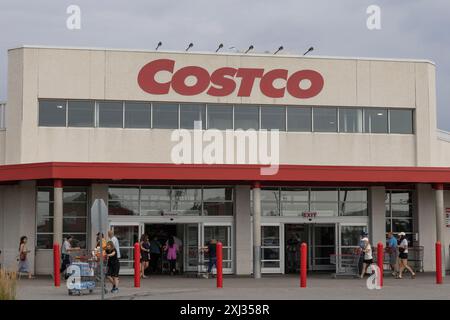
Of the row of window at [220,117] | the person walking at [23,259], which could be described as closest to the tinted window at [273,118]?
the row of window at [220,117]

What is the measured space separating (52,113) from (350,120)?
459 inches

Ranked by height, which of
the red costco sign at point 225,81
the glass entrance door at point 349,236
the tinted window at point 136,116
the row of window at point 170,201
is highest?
the red costco sign at point 225,81

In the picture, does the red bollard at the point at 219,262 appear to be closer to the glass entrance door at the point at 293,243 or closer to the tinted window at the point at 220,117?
the tinted window at the point at 220,117

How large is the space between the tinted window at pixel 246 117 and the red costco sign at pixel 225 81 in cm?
56

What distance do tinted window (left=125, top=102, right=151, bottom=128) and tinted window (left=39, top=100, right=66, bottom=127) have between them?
2394mm

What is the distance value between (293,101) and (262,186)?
11.8ft

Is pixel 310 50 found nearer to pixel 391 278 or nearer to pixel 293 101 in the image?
pixel 293 101

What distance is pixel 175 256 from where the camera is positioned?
31094mm

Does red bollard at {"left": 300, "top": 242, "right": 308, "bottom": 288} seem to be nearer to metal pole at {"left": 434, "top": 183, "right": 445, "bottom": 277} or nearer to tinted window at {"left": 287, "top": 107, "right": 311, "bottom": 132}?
metal pole at {"left": 434, "top": 183, "right": 445, "bottom": 277}

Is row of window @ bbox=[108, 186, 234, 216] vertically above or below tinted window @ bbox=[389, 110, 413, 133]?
below

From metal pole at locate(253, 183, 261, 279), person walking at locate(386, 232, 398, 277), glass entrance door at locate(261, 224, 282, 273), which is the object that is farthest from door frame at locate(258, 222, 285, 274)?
person walking at locate(386, 232, 398, 277)

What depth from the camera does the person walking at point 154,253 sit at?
31453 mm

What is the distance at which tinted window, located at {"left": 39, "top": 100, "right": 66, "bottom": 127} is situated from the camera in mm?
31344

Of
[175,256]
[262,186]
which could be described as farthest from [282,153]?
[175,256]
